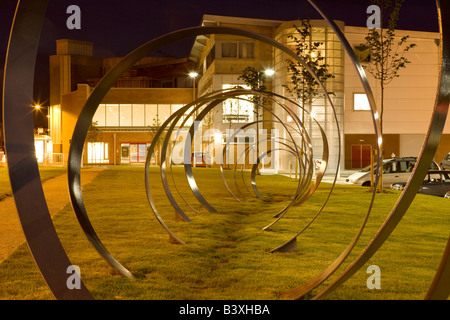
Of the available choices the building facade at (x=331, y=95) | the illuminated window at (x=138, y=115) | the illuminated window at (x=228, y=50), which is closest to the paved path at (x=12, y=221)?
the building facade at (x=331, y=95)

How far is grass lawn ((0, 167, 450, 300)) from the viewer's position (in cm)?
524

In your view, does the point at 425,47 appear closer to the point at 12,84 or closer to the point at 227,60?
the point at 227,60

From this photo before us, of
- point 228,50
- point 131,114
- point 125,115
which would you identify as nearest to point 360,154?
point 228,50

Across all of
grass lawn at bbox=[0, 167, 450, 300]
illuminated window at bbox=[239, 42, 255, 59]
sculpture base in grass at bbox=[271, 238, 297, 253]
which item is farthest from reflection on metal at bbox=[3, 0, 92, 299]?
illuminated window at bbox=[239, 42, 255, 59]

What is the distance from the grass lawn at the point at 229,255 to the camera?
524 centimetres

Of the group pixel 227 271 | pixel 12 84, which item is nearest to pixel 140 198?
pixel 227 271

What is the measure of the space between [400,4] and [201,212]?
11.3 metres

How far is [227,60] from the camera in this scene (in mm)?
45562

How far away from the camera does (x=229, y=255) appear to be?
280 inches

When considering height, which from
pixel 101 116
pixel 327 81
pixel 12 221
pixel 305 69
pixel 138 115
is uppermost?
pixel 327 81

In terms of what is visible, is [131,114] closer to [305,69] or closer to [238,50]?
[238,50]

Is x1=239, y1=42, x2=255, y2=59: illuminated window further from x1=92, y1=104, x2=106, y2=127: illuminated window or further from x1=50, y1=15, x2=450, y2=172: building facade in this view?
x1=92, y1=104, x2=106, y2=127: illuminated window

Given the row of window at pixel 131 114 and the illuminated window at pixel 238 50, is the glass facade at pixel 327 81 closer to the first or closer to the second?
the illuminated window at pixel 238 50
